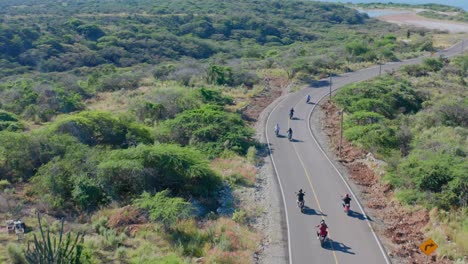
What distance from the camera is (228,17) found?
12656 cm

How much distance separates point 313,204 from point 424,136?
15079mm

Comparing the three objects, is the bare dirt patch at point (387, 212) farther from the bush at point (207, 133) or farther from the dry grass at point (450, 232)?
the bush at point (207, 133)

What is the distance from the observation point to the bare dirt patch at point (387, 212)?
19289mm

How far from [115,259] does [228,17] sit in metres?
115

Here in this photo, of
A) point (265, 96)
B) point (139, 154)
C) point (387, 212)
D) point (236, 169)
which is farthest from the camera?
point (265, 96)

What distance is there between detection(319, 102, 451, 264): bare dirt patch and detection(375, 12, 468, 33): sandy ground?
3666 inches

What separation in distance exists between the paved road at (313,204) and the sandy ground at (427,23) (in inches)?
3505

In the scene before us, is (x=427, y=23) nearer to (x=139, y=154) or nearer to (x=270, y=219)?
(x=270, y=219)

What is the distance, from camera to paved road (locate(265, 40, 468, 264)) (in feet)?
62.2

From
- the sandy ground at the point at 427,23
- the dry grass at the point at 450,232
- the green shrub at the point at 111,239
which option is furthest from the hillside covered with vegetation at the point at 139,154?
the sandy ground at the point at 427,23

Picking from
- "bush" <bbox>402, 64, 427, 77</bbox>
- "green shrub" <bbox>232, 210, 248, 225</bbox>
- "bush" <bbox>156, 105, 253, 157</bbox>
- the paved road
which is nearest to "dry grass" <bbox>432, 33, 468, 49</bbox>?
"bush" <bbox>402, 64, 427, 77</bbox>

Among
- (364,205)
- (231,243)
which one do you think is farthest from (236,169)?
(231,243)

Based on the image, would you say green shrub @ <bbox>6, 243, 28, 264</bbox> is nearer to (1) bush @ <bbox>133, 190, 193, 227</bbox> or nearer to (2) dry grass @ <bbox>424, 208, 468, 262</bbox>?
(1) bush @ <bbox>133, 190, 193, 227</bbox>

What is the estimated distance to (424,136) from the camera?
34094mm
